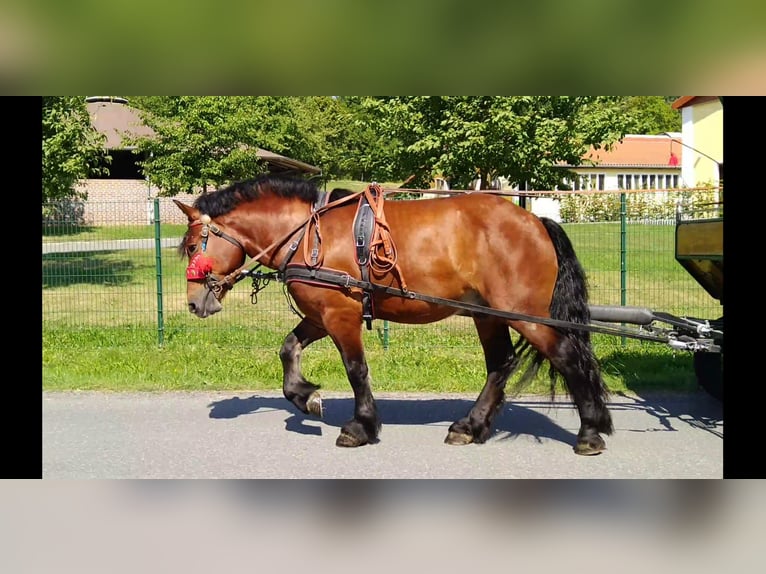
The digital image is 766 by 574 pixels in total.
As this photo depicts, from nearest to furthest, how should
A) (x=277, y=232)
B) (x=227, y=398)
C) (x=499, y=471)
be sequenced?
1. (x=499, y=471)
2. (x=277, y=232)
3. (x=227, y=398)

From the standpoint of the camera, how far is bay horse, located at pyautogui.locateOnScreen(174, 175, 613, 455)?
5922 millimetres

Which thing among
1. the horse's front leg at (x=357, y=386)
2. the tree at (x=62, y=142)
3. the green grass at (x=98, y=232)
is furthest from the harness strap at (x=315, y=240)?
the tree at (x=62, y=142)

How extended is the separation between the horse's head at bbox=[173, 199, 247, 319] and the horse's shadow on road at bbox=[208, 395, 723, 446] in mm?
1316

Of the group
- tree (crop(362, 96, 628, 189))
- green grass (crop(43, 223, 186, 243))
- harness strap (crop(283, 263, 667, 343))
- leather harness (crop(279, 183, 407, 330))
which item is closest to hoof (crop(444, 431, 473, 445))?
harness strap (crop(283, 263, 667, 343))

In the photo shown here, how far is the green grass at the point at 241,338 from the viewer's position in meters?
8.35

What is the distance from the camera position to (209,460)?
580 cm

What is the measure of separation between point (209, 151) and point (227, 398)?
15.1m

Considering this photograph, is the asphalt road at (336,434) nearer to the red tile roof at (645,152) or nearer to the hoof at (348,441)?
the hoof at (348,441)

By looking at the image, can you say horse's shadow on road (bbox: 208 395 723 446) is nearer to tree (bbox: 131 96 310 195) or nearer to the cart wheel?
the cart wheel
